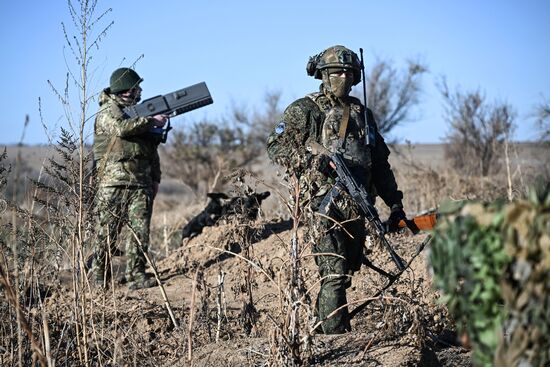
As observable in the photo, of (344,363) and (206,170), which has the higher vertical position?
(206,170)

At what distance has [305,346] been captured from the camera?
13.2 ft

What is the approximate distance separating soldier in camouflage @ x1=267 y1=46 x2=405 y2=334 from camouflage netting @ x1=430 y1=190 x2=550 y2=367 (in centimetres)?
216

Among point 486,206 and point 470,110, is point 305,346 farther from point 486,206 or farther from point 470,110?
point 470,110

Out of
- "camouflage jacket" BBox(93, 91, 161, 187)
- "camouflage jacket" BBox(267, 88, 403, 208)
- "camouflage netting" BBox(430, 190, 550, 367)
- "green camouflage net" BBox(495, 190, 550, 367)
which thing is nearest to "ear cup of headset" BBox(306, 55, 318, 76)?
"camouflage jacket" BBox(267, 88, 403, 208)

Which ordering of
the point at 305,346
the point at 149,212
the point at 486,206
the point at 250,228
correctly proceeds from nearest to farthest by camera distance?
the point at 486,206
the point at 305,346
the point at 250,228
the point at 149,212

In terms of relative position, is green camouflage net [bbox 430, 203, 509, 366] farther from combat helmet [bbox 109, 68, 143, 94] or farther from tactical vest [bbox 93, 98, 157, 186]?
combat helmet [bbox 109, 68, 143, 94]

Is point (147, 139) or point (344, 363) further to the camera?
point (147, 139)

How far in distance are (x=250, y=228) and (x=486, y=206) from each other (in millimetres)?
3043

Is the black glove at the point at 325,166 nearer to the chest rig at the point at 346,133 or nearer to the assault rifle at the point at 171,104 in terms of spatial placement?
the chest rig at the point at 346,133

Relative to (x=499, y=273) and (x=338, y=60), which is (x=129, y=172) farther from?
(x=499, y=273)

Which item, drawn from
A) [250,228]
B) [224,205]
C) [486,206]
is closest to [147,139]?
[224,205]

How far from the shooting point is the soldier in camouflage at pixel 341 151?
5125 mm

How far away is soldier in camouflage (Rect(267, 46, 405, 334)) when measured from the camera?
5.12 metres

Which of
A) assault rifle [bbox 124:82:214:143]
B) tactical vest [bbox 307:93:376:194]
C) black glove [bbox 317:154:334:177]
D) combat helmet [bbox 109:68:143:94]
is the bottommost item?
black glove [bbox 317:154:334:177]
